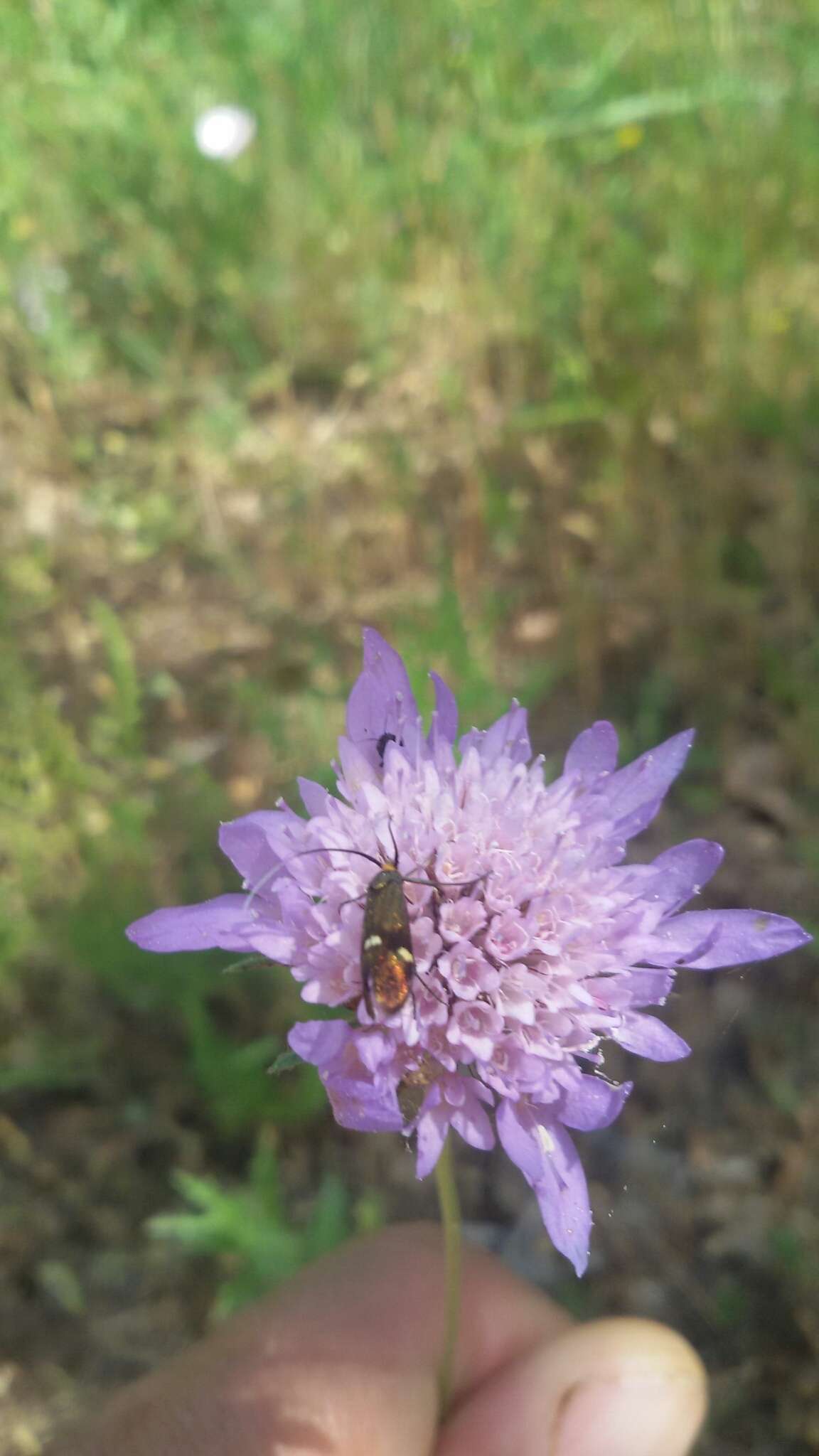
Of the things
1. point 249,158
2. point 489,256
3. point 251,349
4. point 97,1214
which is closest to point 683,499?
point 489,256

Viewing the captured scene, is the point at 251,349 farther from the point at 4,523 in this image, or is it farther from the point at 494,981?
the point at 494,981

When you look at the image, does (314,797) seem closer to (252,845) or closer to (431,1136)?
(252,845)

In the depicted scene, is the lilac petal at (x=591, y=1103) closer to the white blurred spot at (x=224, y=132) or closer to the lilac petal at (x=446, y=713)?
the lilac petal at (x=446, y=713)

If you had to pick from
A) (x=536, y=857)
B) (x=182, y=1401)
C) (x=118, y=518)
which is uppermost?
(x=118, y=518)

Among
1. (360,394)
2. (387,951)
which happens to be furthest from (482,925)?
(360,394)

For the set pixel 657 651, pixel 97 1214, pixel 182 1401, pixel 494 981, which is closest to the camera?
pixel 494 981

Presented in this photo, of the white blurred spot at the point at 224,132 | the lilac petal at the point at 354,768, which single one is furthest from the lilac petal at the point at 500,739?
the white blurred spot at the point at 224,132
